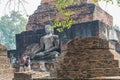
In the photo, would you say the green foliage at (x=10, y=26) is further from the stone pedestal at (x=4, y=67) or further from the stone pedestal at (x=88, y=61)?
the stone pedestal at (x=88, y=61)

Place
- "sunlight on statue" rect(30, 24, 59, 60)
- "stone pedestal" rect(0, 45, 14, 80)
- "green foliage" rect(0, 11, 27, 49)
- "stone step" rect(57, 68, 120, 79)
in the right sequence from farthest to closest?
"green foliage" rect(0, 11, 27, 49) → "sunlight on statue" rect(30, 24, 59, 60) → "stone pedestal" rect(0, 45, 14, 80) → "stone step" rect(57, 68, 120, 79)

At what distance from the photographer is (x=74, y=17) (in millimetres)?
15422

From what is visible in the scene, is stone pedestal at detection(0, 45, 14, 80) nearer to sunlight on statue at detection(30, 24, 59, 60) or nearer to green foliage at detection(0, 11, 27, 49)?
sunlight on statue at detection(30, 24, 59, 60)

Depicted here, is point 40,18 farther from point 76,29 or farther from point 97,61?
point 97,61

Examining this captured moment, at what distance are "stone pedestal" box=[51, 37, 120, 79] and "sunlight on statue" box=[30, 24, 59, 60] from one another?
6.20m

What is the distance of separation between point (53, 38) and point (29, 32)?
3.31m

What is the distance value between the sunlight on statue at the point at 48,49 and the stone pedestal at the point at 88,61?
620 centimetres

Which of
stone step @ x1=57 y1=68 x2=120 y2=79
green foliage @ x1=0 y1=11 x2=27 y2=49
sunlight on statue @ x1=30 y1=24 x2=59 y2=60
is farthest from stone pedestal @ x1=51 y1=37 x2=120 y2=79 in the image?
green foliage @ x1=0 y1=11 x2=27 y2=49

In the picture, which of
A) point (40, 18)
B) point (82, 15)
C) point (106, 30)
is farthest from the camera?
point (40, 18)

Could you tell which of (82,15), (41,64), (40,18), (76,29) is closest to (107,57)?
(41,64)

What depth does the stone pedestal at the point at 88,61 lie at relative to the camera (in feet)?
17.5

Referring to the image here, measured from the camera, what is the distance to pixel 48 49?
12398 millimetres

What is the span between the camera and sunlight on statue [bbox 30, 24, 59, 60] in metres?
Answer: 12.0

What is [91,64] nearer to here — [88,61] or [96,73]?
[88,61]
